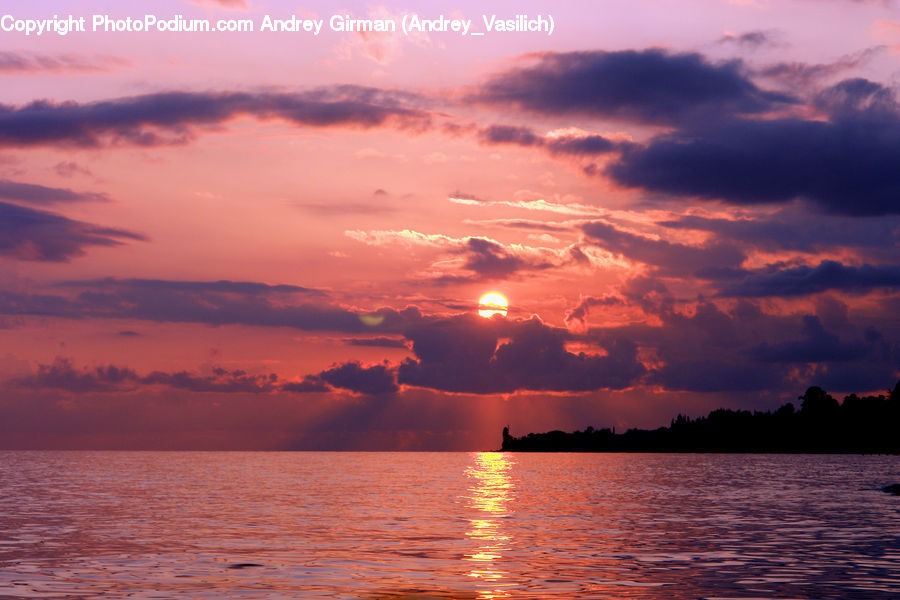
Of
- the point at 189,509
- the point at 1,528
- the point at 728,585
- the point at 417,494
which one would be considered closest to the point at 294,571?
the point at 728,585

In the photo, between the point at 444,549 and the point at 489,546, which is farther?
the point at 489,546

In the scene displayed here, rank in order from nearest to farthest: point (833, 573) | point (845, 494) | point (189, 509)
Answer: point (833, 573) → point (189, 509) → point (845, 494)

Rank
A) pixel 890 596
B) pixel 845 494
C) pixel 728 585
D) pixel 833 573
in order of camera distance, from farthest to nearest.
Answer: pixel 845 494 < pixel 833 573 < pixel 728 585 < pixel 890 596

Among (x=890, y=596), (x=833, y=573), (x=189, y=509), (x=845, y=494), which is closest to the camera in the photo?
(x=890, y=596)

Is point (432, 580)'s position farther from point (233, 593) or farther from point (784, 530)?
point (784, 530)

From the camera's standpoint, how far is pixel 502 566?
4347 cm

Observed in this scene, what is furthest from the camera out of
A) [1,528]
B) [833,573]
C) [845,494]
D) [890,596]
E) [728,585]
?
[845,494]

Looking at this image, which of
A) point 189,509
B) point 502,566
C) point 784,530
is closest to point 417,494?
point 189,509

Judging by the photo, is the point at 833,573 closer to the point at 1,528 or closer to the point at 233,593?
the point at 233,593

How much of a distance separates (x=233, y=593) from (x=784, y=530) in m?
38.4

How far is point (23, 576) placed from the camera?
128 feet

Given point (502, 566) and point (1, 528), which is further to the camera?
point (1, 528)

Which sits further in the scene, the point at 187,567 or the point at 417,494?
the point at 417,494

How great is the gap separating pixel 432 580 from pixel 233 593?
782 cm
